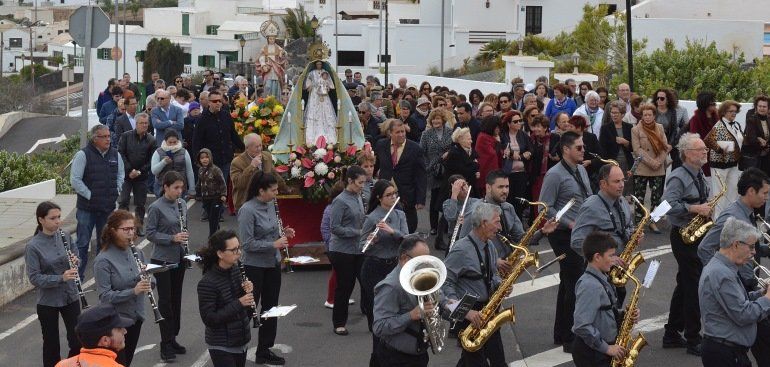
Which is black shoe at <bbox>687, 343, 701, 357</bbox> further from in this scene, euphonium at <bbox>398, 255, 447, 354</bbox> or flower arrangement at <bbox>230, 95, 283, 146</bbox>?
flower arrangement at <bbox>230, 95, 283, 146</bbox>

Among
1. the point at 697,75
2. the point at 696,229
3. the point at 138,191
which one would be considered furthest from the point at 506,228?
the point at 697,75

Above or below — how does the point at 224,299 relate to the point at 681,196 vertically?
below

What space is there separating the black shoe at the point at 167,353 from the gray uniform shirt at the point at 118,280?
168 cm

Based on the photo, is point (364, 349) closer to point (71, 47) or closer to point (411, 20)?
point (411, 20)

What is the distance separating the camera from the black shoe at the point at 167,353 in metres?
12.1

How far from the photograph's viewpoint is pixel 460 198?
1302cm

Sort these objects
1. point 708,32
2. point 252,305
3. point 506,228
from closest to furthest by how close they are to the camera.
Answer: point 252,305 < point 506,228 < point 708,32

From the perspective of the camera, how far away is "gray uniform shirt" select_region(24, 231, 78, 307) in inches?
Result: 422

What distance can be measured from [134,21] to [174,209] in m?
118

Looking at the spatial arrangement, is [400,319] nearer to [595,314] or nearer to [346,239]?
[595,314]

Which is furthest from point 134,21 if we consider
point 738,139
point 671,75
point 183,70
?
point 738,139

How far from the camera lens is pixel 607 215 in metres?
11.2

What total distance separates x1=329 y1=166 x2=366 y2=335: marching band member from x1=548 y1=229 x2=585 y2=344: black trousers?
6.58ft

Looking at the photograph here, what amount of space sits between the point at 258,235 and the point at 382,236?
1199 mm
